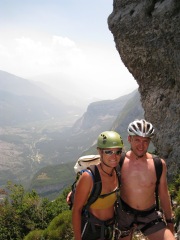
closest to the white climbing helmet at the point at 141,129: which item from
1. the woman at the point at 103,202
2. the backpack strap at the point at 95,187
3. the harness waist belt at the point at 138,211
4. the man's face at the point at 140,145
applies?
the man's face at the point at 140,145

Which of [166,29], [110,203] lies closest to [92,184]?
[110,203]

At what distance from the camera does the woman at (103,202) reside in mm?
6297

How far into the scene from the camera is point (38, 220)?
Result: 125 feet

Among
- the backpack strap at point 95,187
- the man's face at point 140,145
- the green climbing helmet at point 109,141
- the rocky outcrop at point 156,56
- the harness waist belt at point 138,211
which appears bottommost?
the harness waist belt at point 138,211

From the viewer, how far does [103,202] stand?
6.50 m

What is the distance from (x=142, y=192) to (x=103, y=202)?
3.48 ft

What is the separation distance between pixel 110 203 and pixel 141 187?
88cm

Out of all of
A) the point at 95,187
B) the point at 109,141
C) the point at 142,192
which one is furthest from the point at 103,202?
the point at 109,141

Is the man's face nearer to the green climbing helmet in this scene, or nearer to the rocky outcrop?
the green climbing helmet

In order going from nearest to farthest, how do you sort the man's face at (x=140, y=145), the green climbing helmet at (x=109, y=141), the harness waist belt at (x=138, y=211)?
the green climbing helmet at (x=109, y=141) → the man's face at (x=140, y=145) → the harness waist belt at (x=138, y=211)

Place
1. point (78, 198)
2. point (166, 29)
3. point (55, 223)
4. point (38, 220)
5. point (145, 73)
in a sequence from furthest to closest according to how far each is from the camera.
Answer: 1. point (38, 220)
2. point (145, 73)
3. point (166, 29)
4. point (55, 223)
5. point (78, 198)

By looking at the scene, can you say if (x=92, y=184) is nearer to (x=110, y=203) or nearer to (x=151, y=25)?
(x=110, y=203)

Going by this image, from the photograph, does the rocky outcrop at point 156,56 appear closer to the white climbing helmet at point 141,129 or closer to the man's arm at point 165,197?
the man's arm at point 165,197

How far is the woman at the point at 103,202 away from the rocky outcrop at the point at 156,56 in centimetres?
1718
